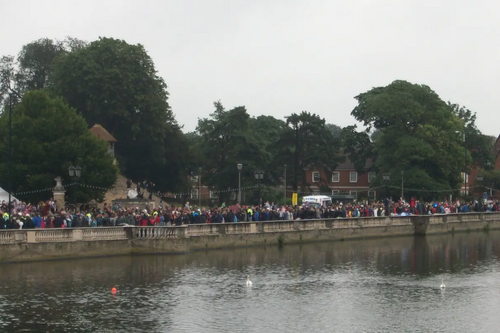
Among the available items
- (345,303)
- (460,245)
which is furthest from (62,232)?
(460,245)

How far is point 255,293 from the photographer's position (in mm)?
31234

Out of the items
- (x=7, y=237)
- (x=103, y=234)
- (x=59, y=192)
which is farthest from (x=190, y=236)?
(x=59, y=192)

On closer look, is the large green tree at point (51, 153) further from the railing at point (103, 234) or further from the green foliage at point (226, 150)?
the green foliage at point (226, 150)

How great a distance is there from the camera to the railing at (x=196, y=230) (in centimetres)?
3662

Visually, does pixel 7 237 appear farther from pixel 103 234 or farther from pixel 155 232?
pixel 155 232

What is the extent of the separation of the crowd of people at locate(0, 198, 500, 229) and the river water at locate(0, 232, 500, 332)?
2.55 metres

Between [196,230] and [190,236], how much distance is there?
747 millimetres

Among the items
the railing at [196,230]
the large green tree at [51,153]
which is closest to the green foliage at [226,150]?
the large green tree at [51,153]

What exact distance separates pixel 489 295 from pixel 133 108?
57.3m

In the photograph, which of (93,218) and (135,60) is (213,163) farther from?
(93,218)

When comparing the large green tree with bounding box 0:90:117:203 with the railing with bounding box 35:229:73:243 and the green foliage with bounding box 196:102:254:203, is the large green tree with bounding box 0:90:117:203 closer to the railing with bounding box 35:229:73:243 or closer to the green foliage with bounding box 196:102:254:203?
the railing with bounding box 35:229:73:243

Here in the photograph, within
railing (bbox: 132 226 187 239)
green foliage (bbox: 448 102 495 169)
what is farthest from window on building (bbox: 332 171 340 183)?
railing (bbox: 132 226 187 239)

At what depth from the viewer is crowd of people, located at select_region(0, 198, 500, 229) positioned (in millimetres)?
39219

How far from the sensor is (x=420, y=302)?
29.8m
